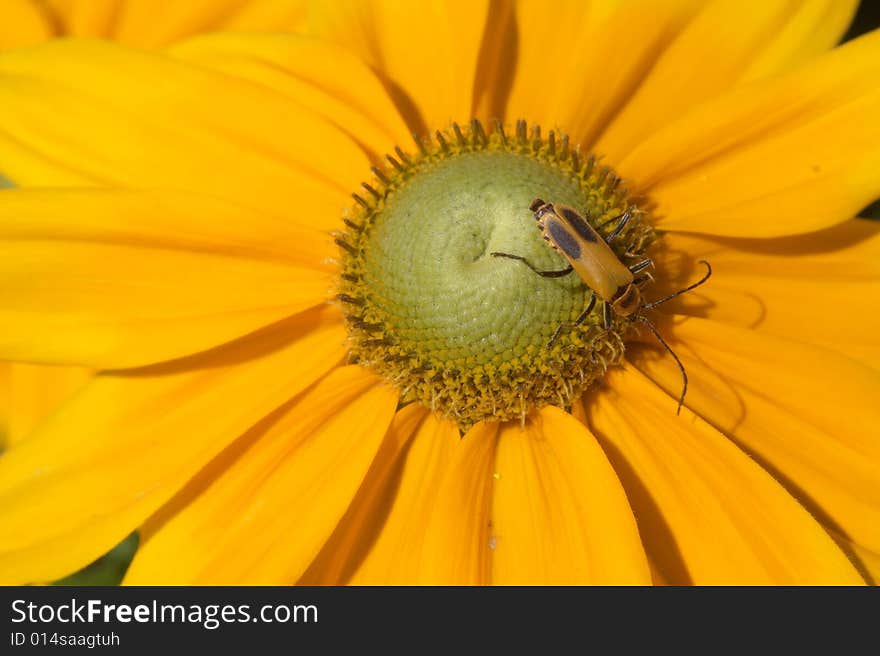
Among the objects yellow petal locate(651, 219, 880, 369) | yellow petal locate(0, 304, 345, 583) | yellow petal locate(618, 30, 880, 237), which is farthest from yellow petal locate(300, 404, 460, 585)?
yellow petal locate(618, 30, 880, 237)

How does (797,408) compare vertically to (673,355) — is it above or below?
below

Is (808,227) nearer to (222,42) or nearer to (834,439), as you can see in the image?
(834,439)

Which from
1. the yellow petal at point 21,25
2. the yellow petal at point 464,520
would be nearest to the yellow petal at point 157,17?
the yellow petal at point 21,25

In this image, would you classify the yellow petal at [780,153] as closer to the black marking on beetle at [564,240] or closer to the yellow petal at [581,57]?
the yellow petal at [581,57]

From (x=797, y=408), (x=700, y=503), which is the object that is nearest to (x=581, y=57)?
(x=797, y=408)

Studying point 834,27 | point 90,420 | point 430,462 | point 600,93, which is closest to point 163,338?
point 90,420

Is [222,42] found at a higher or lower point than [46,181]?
higher

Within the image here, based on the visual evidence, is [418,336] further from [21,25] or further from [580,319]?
[21,25]
